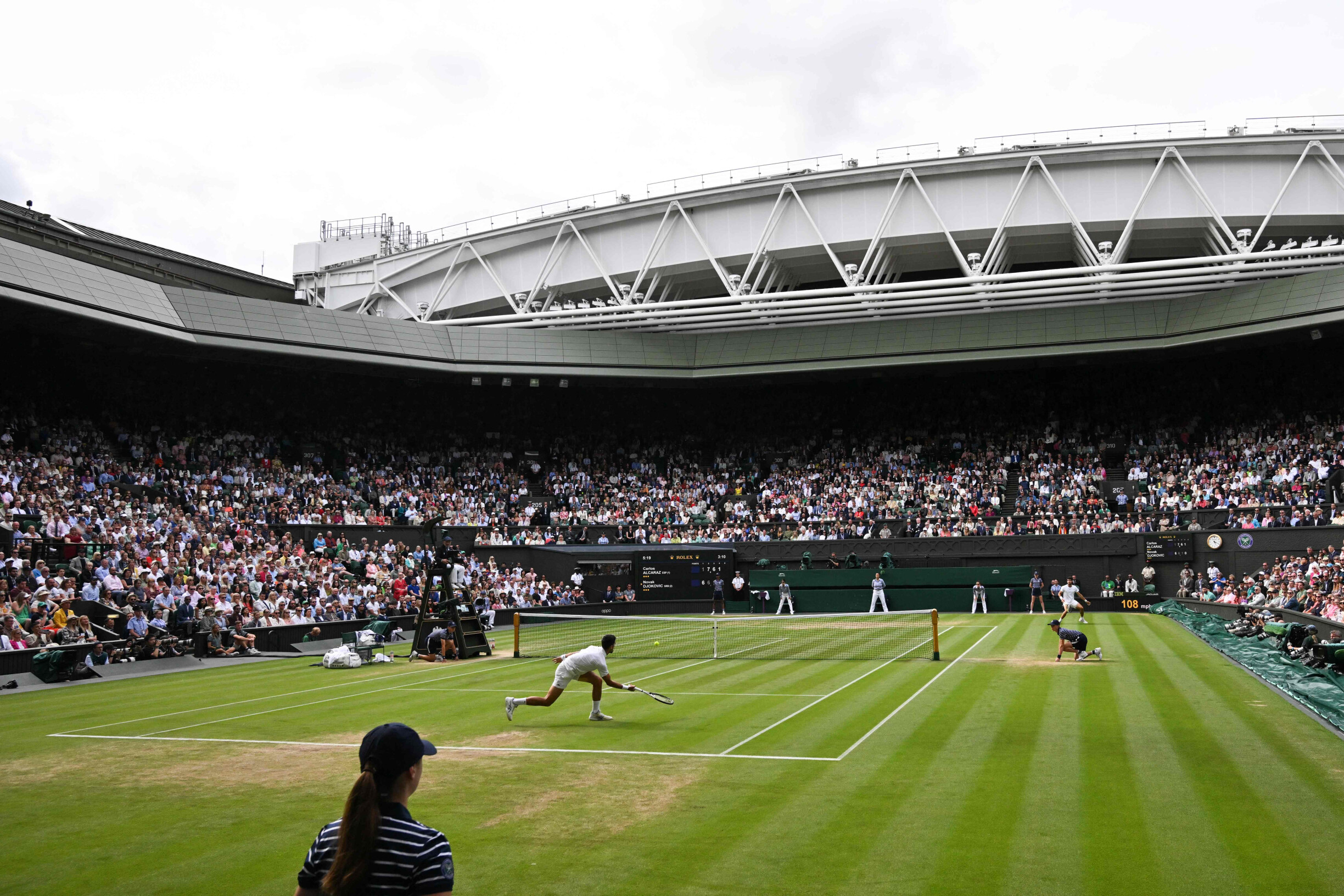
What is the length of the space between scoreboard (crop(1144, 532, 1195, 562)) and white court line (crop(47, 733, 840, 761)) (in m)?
36.2

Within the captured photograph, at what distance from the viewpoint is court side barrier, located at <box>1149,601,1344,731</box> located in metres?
15.4

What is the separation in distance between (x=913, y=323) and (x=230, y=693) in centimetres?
3912

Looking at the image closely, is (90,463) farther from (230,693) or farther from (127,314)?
(230,693)

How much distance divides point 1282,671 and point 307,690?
1907cm

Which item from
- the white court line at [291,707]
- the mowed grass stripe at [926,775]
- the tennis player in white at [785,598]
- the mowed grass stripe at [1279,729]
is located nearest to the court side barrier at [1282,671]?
the mowed grass stripe at [1279,729]

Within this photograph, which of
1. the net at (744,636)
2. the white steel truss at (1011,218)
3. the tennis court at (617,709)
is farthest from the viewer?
the white steel truss at (1011,218)

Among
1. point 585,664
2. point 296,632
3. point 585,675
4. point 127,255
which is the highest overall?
point 127,255

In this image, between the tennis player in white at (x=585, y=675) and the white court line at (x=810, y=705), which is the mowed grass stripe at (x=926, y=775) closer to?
the white court line at (x=810, y=705)

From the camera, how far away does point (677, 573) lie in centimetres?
4781

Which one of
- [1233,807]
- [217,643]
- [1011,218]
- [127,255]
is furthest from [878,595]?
[127,255]

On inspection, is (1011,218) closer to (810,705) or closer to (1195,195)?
(1195,195)

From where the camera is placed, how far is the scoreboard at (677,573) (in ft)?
156

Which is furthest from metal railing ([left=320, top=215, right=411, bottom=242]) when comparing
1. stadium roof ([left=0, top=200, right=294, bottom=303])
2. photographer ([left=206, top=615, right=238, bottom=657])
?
photographer ([left=206, top=615, right=238, bottom=657])

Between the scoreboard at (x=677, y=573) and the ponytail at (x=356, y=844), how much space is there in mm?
43787
